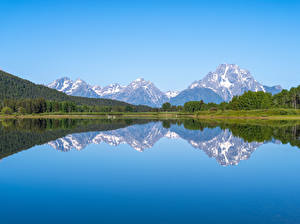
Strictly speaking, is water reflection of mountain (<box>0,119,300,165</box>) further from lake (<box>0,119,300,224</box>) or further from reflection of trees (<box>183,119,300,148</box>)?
lake (<box>0,119,300,224</box>)

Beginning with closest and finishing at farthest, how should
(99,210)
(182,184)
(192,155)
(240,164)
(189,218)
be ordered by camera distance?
1. (189,218)
2. (99,210)
3. (182,184)
4. (240,164)
5. (192,155)

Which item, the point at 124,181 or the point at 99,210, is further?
the point at 124,181

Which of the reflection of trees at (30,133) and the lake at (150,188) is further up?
the reflection of trees at (30,133)

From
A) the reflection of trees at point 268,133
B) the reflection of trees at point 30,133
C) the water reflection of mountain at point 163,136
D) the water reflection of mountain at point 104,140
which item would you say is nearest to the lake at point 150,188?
the water reflection of mountain at point 163,136

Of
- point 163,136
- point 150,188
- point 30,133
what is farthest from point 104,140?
point 150,188

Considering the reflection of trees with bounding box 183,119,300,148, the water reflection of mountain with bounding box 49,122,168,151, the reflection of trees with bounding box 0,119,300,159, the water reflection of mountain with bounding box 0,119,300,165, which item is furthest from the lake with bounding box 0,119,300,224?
the reflection of trees with bounding box 183,119,300,148

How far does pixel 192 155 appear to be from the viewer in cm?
3644

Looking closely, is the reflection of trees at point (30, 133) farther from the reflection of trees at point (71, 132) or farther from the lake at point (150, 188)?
the lake at point (150, 188)

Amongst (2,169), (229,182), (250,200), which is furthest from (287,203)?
(2,169)

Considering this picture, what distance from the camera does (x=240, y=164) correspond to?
29781mm

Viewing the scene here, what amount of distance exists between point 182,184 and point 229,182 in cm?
362

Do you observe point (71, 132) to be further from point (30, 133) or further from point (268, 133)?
point (268, 133)

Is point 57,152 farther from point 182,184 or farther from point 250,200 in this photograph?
point 250,200

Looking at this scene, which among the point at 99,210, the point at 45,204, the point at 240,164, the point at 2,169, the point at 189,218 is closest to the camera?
the point at 189,218
